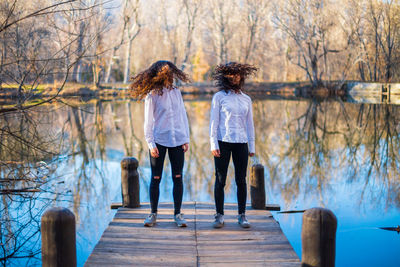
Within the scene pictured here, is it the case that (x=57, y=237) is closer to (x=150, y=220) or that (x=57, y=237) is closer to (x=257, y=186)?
(x=150, y=220)

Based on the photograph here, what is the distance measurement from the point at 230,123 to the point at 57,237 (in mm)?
2175

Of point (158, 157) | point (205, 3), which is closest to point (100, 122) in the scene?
point (158, 157)

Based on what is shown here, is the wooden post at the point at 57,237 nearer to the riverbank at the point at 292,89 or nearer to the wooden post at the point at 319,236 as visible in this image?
the wooden post at the point at 319,236

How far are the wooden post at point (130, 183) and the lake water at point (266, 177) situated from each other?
942 mm

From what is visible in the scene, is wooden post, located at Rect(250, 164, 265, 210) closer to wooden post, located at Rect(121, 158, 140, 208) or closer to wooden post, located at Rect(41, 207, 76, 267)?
wooden post, located at Rect(121, 158, 140, 208)

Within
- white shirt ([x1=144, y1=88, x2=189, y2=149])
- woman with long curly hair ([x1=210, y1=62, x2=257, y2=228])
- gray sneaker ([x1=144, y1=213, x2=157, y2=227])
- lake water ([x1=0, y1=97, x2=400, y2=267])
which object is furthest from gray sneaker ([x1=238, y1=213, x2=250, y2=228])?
lake water ([x1=0, y1=97, x2=400, y2=267])

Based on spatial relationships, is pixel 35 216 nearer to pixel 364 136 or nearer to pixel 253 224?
pixel 253 224

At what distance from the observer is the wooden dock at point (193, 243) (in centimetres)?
418

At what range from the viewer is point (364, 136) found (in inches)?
615

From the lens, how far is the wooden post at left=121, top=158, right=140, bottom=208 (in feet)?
19.3

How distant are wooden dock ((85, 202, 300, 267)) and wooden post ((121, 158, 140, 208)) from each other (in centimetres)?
30

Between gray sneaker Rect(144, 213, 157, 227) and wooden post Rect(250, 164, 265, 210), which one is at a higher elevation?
wooden post Rect(250, 164, 265, 210)

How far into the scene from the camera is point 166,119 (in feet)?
16.2

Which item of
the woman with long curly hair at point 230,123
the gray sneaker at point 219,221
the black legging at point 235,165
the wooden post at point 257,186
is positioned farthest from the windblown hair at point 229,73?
the gray sneaker at point 219,221
